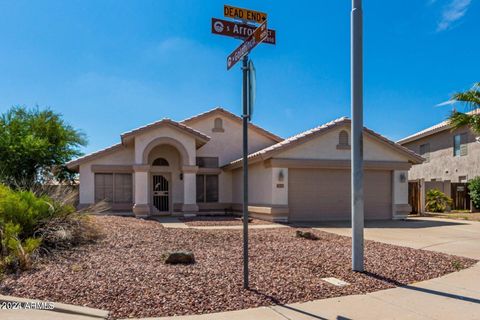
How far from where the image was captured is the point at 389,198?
19.3 metres

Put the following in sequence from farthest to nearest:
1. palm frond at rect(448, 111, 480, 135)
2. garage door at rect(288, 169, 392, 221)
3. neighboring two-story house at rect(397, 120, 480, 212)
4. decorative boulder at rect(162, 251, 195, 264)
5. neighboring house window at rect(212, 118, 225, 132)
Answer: neighboring two-story house at rect(397, 120, 480, 212)
neighboring house window at rect(212, 118, 225, 132)
palm frond at rect(448, 111, 480, 135)
garage door at rect(288, 169, 392, 221)
decorative boulder at rect(162, 251, 195, 264)

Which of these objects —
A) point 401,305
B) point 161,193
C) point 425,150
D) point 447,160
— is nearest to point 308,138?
point 161,193

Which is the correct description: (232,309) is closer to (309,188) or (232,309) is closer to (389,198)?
(309,188)

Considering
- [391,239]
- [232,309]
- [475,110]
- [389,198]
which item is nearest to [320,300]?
[232,309]

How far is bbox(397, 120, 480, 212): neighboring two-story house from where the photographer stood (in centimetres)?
2650

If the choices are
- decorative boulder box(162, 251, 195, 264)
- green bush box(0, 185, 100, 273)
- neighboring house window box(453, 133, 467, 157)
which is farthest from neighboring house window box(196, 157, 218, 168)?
neighboring house window box(453, 133, 467, 157)

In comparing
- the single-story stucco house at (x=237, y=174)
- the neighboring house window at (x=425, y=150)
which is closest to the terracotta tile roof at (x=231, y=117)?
the single-story stucco house at (x=237, y=174)

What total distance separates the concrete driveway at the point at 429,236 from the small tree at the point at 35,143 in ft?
48.0

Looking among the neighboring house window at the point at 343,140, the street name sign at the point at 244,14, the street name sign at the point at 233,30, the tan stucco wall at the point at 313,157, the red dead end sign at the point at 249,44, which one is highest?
the street name sign at the point at 244,14

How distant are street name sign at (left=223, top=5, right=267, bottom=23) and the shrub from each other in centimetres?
2154

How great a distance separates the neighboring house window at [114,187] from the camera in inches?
824

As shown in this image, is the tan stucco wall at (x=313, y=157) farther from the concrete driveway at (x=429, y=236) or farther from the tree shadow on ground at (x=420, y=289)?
the tree shadow on ground at (x=420, y=289)

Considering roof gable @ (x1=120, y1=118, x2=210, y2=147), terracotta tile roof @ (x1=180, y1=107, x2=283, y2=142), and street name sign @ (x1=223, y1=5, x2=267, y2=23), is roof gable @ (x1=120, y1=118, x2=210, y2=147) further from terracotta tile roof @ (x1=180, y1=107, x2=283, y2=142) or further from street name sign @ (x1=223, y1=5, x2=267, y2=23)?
street name sign @ (x1=223, y1=5, x2=267, y2=23)

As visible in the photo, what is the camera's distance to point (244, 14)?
6.75 m
